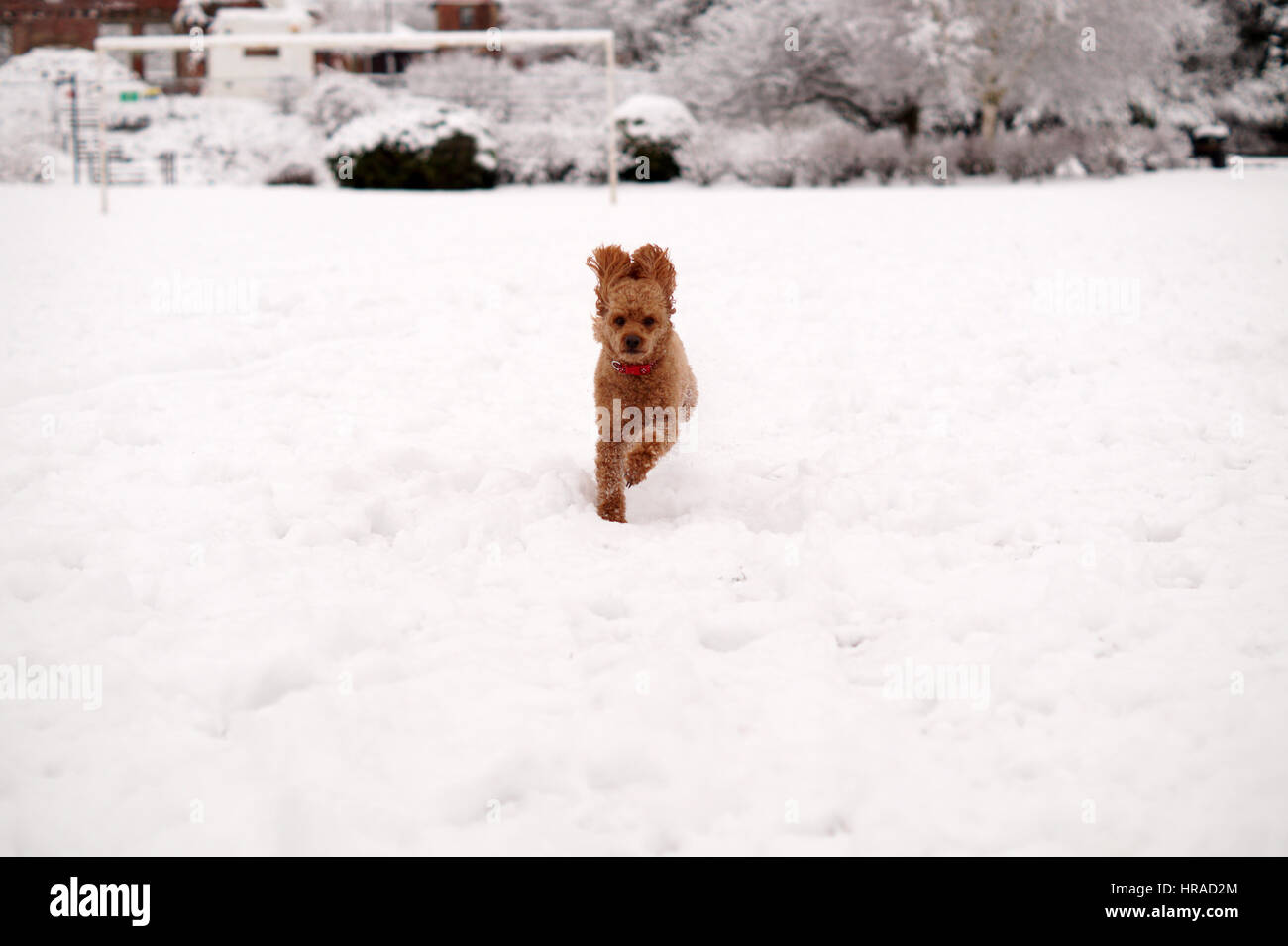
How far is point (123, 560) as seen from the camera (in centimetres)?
366

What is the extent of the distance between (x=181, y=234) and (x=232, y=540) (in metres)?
9.37

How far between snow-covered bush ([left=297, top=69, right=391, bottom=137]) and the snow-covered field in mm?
14764

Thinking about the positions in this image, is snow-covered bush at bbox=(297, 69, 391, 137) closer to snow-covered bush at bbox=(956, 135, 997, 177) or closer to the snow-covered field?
snow-covered bush at bbox=(956, 135, 997, 177)

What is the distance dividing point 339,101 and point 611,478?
65.6ft

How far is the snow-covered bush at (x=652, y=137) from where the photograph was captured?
1925cm

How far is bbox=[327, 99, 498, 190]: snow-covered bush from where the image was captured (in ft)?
59.7

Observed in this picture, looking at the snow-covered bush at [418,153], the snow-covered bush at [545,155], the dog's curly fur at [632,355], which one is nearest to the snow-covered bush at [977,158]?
the snow-covered bush at [545,155]

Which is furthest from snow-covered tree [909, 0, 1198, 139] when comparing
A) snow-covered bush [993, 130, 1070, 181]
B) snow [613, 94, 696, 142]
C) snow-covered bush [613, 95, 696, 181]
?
snow-covered bush [613, 95, 696, 181]

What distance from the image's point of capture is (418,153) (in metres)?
18.2

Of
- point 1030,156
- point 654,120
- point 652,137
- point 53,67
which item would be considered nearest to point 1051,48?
point 1030,156

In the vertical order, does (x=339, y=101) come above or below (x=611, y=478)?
above

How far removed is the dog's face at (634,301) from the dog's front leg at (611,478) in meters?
0.42

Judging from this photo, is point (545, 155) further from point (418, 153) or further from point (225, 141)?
point (225, 141)

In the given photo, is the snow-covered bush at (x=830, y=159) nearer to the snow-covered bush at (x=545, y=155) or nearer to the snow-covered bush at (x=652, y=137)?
the snow-covered bush at (x=652, y=137)
